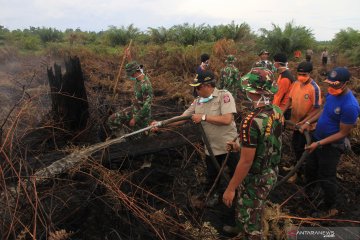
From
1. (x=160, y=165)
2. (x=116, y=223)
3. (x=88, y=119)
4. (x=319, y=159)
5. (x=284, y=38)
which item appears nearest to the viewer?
(x=116, y=223)

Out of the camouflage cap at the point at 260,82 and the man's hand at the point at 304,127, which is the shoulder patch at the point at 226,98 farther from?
the man's hand at the point at 304,127

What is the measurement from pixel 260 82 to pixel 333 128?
1491 millimetres

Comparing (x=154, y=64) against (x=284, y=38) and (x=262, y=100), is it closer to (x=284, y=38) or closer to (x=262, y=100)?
(x=284, y=38)

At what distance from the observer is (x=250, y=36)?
1479cm

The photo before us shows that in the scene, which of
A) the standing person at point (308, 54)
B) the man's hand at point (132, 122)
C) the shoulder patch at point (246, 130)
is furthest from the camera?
the standing person at point (308, 54)

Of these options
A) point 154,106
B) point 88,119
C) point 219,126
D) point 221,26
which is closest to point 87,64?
point 154,106

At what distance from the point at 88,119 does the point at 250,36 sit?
11339 millimetres

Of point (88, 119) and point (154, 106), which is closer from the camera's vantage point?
point (88, 119)

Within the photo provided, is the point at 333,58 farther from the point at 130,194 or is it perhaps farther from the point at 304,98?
the point at 130,194

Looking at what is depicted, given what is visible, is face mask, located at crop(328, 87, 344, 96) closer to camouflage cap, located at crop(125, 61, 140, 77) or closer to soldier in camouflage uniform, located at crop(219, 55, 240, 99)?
camouflage cap, located at crop(125, 61, 140, 77)

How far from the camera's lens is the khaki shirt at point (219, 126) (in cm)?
341

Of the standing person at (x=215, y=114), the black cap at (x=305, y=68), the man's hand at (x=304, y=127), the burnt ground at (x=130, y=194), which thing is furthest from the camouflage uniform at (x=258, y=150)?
the black cap at (x=305, y=68)

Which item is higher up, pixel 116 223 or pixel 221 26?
pixel 221 26

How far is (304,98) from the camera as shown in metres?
4.20
